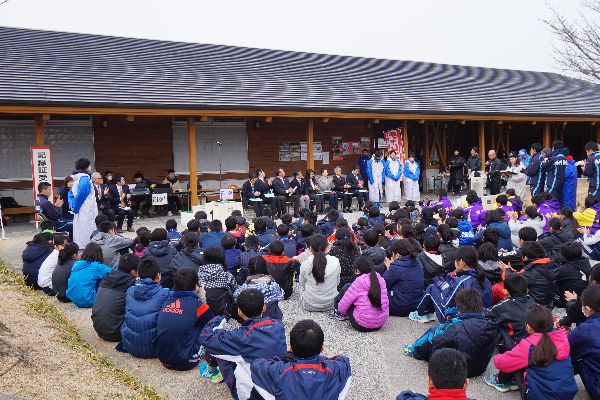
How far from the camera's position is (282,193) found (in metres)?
14.1

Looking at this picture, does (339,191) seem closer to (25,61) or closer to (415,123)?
(415,123)

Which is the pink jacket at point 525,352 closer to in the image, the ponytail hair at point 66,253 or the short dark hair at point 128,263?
the short dark hair at point 128,263

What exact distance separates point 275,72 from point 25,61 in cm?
810

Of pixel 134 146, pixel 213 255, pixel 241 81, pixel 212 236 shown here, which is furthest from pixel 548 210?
pixel 134 146

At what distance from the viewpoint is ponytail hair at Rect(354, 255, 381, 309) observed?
540 cm

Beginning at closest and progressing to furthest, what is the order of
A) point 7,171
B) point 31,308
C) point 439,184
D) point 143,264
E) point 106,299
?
1. point 143,264
2. point 106,299
3. point 31,308
4. point 7,171
5. point 439,184

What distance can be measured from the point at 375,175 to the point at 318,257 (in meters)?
Result: 10.6

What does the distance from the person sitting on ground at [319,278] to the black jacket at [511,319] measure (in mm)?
2036

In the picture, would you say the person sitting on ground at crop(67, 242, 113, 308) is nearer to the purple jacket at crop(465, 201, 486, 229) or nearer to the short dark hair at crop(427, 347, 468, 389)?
the short dark hair at crop(427, 347, 468, 389)

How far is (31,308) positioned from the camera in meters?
6.16

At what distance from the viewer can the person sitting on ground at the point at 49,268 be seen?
22.9 ft

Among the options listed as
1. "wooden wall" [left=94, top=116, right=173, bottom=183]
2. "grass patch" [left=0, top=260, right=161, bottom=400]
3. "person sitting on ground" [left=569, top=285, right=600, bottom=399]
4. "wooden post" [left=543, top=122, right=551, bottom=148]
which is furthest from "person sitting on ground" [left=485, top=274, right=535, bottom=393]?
"wooden post" [left=543, top=122, right=551, bottom=148]

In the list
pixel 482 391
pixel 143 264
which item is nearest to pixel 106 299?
pixel 143 264

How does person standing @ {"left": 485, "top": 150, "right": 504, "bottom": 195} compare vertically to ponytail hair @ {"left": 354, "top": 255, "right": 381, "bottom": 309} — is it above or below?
above
